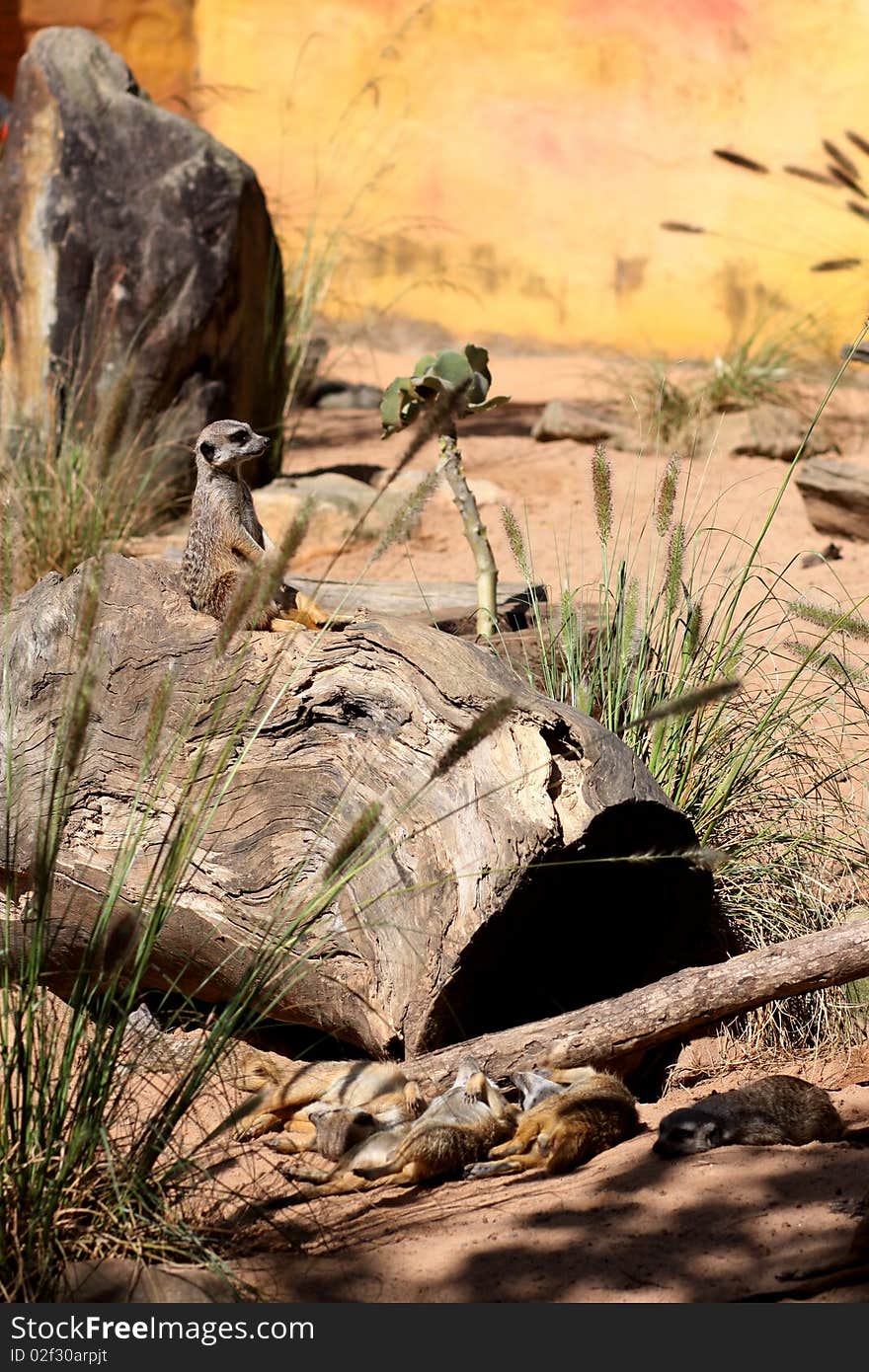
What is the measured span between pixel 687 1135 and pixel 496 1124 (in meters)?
0.36

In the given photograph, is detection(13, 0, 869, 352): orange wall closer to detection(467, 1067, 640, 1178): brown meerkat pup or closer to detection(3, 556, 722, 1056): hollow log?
detection(3, 556, 722, 1056): hollow log

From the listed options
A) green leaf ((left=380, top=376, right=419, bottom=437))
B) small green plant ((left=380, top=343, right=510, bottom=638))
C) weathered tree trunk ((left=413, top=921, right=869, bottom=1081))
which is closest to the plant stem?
small green plant ((left=380, top=343, right=510, bottom=638))

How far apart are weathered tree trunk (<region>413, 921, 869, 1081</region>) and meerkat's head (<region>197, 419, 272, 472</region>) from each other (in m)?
1.61

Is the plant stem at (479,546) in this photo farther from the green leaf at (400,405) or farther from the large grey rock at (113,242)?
the large grey rock at (113,242)

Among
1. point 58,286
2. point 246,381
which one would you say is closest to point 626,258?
point 246,381

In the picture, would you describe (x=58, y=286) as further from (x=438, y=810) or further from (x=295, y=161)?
(x=295, y=161)

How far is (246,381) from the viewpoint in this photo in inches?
288

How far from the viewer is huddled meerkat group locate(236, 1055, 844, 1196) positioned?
2.70 meters

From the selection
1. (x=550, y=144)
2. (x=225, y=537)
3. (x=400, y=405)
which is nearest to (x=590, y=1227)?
(x=225, y=537)

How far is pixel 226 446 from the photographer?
3.75 m

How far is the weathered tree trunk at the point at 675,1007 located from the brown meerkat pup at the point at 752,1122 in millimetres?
210

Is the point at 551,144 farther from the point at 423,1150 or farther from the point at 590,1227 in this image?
the point at 590,1227

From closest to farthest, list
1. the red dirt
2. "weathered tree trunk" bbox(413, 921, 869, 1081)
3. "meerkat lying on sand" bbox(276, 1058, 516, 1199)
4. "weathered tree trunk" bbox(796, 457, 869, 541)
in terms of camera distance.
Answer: the red dirt
"meerkat lying on sand" bbox(276, 1058, 516, 1199)
"weathered tree trunk" bbox(413, 921, 869, 1081)
"weathered tree trunk" bbox(796, 457, 869, 541)

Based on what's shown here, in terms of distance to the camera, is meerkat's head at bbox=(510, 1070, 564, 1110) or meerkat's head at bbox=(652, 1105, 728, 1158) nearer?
meerkat's head at bbox=(652, 1105, 728, 1158)
